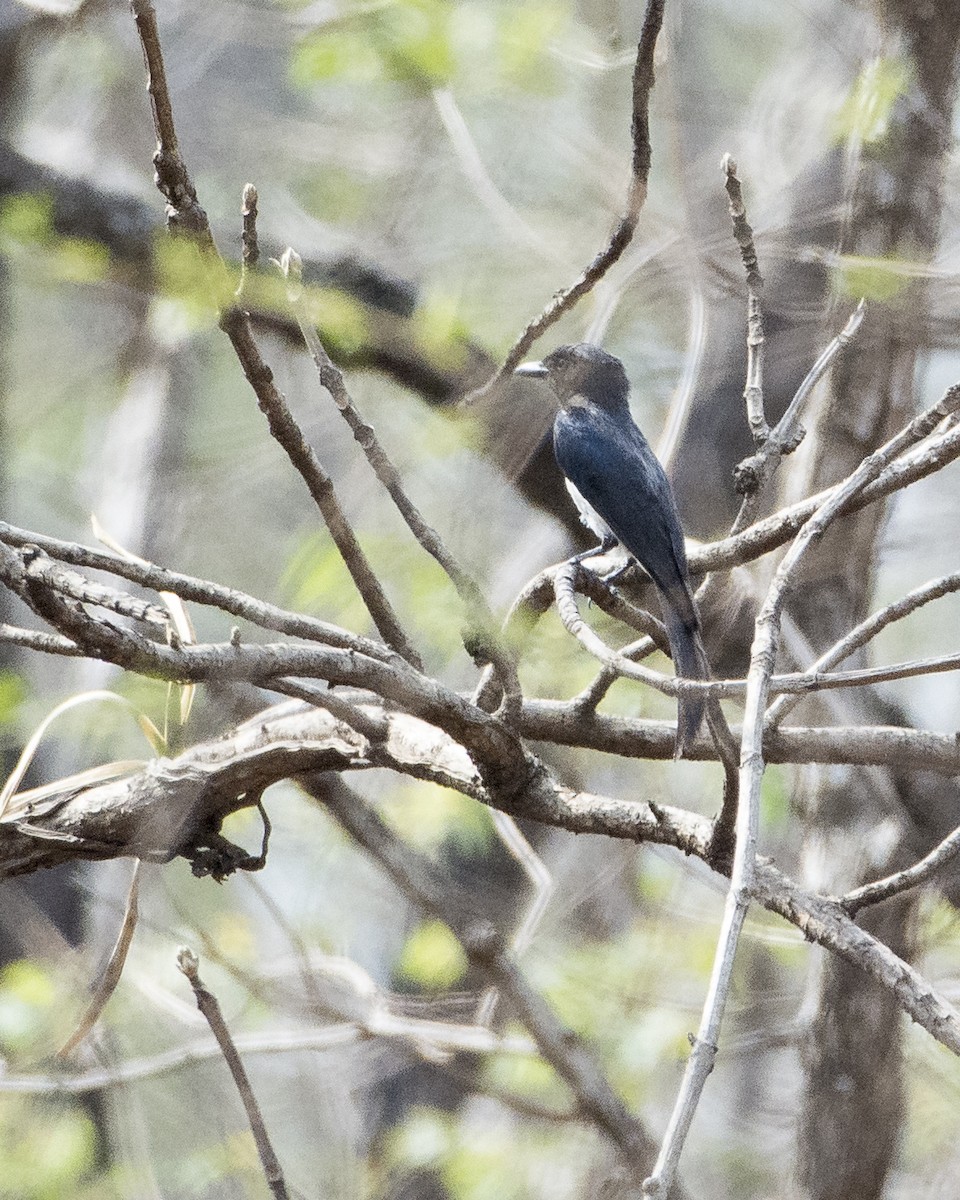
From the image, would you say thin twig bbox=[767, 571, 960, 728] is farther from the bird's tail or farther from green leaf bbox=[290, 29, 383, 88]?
green leaf bbox=[290, 29, 383, 88]

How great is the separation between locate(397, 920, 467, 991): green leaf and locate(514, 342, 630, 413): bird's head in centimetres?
230

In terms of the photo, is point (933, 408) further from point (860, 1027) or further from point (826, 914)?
point (860, 1027)

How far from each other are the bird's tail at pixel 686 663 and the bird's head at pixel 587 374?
154cm

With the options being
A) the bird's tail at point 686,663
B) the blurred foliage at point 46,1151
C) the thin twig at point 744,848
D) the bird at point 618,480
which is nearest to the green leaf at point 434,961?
the blurred foliage at point 46,1151

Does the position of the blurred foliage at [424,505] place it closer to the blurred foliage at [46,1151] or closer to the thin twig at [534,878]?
the blurred foliage at [46,1151]

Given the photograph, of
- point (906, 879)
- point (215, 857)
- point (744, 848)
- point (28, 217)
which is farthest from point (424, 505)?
point (744, 848)

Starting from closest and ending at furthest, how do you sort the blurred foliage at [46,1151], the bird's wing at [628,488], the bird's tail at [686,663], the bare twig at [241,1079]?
the bare twig at [241,1079]
the bird's tail at [686,663]
the bird's wing at [628,488]
the blurred foliage at [46,1151]

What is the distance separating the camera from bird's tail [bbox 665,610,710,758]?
2.45 m

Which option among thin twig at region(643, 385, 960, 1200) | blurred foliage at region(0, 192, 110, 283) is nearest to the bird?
thin twig at region(643, 385, 960, 1200)

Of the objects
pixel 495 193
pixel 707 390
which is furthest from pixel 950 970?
pixel 495 193

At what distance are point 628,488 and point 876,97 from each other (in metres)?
1.61

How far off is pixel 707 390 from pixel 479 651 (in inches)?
99.4

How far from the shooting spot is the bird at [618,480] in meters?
2.95

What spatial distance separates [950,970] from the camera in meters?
5.02
